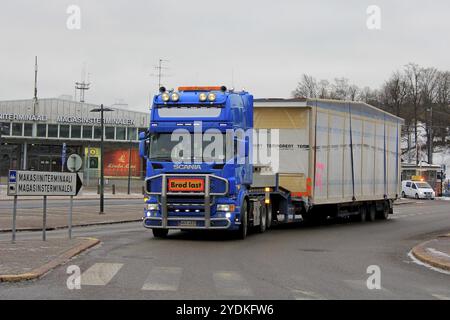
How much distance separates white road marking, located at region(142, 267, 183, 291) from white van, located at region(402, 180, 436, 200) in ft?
181

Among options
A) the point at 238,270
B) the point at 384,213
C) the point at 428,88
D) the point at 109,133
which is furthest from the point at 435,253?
the point at 428,88

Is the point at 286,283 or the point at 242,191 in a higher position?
the point at 242,191

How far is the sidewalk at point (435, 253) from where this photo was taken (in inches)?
552

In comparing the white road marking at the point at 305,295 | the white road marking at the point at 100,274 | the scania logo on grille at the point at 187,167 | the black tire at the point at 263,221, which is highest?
the scania logo on grille at the point at 187,167

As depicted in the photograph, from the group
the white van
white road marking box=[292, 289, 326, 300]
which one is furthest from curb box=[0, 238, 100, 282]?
the white van

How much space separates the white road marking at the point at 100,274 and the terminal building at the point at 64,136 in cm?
5618

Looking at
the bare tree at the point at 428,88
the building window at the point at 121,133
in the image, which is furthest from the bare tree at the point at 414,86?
the building window at the point at 121,133

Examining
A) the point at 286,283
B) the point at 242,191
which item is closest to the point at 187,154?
the point at 242,191

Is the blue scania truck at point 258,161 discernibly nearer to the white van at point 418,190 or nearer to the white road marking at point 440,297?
the white road marking at point 440,297

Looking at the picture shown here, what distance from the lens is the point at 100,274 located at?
11.6 meters

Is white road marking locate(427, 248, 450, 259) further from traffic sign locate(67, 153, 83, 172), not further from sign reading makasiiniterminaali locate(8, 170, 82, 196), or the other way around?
traffic sign locate(67, 153, 83, 172)
